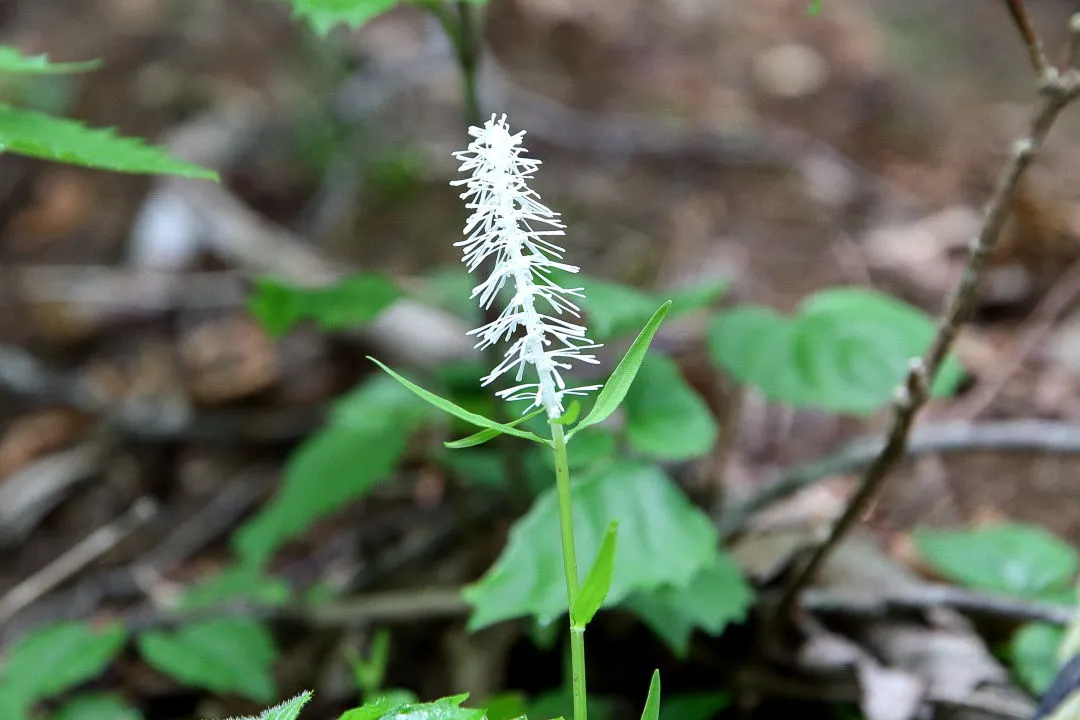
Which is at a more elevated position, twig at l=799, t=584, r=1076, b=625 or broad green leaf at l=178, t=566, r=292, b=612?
broad green leaf at l=178, t=566, r=292, b=612

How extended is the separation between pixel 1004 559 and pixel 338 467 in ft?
4.10

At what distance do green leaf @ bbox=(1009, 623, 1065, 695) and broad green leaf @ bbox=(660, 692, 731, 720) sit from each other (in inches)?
17.4

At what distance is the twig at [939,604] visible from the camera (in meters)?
1.34

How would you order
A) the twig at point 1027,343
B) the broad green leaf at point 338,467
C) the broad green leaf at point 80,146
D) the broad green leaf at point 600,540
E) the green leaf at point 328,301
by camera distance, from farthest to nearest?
the twig at point 1027,343, the broad green leaf at point 338,467, the green leaf at point 328,301, the broad green leaf at point 600,540, the broad green leaf at point 80,146

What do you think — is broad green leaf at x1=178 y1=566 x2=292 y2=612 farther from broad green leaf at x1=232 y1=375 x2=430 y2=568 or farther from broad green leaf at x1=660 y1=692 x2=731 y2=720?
broad green leaf at x1=660 y1=692 x2=731 y2=720

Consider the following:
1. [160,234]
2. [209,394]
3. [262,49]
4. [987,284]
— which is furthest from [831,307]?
[262,49]

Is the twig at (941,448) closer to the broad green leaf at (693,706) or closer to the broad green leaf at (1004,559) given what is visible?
the broad green leaf at (1004,559)

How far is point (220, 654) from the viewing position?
1.60m

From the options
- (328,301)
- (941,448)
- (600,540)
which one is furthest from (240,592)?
(941,448)

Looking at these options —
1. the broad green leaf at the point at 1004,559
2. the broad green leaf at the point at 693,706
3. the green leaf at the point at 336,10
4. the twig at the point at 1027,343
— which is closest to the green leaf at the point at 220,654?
the broad green leaf at the point at 693,706

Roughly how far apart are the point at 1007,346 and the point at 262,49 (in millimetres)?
3780

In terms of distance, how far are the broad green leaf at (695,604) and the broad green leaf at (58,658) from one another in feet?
3.13

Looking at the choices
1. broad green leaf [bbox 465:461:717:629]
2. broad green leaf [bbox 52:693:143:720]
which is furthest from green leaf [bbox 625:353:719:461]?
broad green leaf [bbox 52:693:143:720]

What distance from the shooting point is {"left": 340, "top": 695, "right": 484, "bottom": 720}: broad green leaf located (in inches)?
27.8
